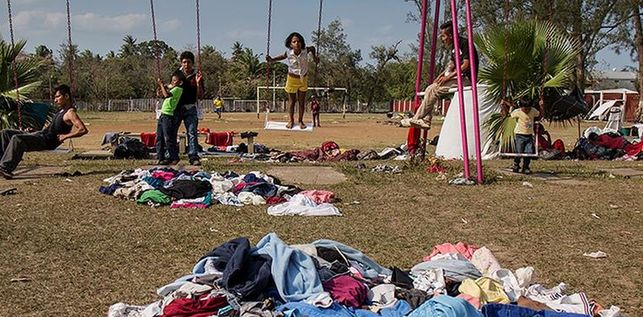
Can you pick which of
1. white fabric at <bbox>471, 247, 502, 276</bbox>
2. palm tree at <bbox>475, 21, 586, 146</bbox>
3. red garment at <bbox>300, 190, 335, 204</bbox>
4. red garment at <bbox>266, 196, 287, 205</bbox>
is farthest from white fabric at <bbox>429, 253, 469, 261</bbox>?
palm tree at <bbox>475, 21, 586, 146</bbox>

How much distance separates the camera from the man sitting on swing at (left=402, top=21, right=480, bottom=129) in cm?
1187

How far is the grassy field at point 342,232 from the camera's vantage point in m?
5.48

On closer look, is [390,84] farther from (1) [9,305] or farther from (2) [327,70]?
(1) [9,305]

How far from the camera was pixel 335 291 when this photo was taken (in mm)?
4703

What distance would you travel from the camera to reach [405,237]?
24.2 feet

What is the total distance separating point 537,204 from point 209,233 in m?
4.73

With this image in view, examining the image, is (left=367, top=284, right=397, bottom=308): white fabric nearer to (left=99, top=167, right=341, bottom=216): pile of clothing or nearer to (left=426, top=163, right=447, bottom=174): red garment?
(left=99, top=167, right=341, bottom=216): pile of clothing

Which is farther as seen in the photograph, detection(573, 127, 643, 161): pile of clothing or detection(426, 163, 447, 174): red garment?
detection(573, 127, 643, 161): pile of clothing

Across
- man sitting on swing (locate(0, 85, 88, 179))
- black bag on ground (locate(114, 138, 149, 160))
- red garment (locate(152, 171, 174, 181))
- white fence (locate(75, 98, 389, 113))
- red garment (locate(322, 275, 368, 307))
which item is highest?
man sitting on swing (locate(0, 85, 88, 179))

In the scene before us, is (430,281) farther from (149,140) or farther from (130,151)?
(149,140)

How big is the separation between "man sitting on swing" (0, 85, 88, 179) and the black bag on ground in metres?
4.25

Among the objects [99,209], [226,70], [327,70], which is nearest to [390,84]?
[327,70]

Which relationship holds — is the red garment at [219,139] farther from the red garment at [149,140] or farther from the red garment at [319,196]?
the red garment at [319,196]

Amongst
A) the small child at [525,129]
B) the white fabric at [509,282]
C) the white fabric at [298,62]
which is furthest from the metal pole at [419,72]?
the white fabric at [509,282]
